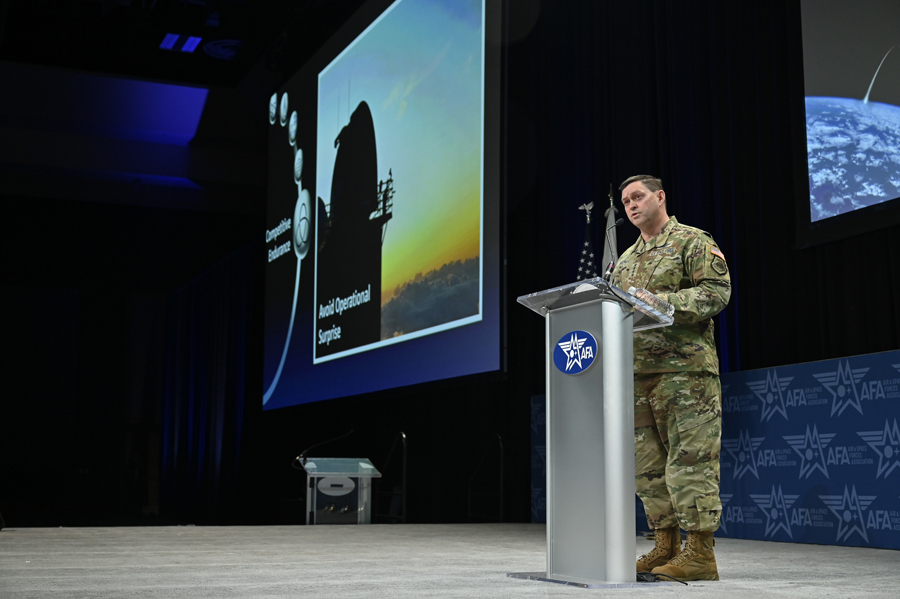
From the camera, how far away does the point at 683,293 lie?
7.09 feet

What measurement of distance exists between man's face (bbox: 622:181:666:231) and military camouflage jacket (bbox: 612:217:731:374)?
0.04 m

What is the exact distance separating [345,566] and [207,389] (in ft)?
29.3

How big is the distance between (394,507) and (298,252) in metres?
1.94

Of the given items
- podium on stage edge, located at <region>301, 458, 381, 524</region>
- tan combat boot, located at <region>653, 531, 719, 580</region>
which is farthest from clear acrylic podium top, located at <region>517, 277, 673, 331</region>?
podium on stage edge, located at <region>301, 458, 381, 524</region>

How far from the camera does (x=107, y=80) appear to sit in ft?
28.8

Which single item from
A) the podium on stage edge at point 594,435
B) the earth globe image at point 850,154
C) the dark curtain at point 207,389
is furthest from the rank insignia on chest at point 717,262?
the dark curtain at point 207,389

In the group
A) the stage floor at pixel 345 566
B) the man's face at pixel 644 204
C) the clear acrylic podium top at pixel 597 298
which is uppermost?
the man's face at pixel 644 204

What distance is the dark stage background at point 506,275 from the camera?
4.46 metres

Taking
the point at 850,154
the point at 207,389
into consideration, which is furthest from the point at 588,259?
the point at 207,389

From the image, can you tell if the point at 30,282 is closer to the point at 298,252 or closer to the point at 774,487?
the point at 298,252

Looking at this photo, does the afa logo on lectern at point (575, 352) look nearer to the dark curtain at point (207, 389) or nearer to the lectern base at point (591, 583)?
the lectern base at point (591, 583)

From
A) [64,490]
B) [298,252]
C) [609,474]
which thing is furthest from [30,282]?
[609,474]

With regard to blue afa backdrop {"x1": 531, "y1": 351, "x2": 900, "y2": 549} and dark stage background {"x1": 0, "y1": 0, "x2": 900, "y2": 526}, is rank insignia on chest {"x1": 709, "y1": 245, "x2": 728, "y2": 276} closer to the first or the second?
blue afa backdrop {"x1": 531, "y1": 351, "x2": 900, "y2": 549}

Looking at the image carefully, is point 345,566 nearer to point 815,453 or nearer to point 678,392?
point 678,392
